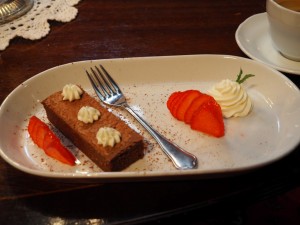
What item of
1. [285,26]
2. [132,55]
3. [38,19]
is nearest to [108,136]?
[132,55]

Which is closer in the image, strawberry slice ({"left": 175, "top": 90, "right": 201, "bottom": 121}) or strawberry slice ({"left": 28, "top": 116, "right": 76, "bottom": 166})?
strawberry slice ({"left": 28, "top": 116, "right": 76, "bottom": 166})

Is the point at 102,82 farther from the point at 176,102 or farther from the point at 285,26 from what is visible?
the point at 285,26

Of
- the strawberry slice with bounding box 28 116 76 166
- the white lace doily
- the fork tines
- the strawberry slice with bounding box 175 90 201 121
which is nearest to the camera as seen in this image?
the strawberry slice with bounding box 28 116 76 166

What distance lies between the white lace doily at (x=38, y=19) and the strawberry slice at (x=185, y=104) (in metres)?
0.64

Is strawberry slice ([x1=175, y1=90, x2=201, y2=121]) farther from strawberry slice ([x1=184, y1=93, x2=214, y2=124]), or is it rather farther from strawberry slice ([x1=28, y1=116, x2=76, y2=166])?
strawberry slice ([x1=28, y1=116, x2=76, y2=166])

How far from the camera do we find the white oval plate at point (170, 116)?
0.89 m

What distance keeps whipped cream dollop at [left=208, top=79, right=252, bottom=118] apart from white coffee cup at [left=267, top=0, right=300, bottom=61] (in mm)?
257

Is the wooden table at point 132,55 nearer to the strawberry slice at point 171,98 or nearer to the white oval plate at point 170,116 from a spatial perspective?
the white oval plate at point 170,116

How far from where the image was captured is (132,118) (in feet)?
3.45

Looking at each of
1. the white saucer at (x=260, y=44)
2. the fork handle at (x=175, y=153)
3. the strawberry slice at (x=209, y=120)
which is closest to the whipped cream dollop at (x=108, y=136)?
the fork handle at (x=175, y=153)

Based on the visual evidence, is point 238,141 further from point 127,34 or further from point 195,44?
point 127,34

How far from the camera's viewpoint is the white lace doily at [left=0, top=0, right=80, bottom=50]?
137cm

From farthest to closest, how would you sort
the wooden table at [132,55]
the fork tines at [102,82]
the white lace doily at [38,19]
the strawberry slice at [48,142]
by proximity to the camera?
1. the white lace doily at [38,19]
2. the fork tines at [102,82]
3. the strawberry slice at [48,142]
4. the wooden table at [132,55]

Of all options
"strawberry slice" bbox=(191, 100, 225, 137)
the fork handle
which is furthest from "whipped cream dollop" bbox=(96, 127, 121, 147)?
"strawberry slice" bbox=(191, 100, 225, 137)
